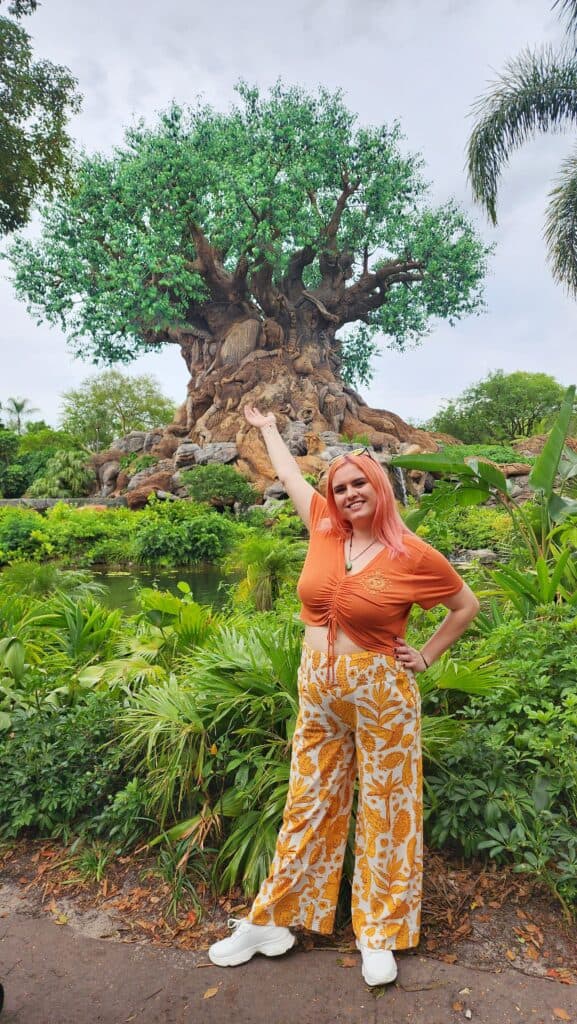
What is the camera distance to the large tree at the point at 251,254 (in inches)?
861

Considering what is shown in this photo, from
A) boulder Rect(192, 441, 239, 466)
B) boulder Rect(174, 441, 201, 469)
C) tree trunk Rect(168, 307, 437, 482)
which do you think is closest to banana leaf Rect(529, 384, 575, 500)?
boulder Rect(192, 441, 239, 466)

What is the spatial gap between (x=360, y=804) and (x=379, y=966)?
0.49 meters

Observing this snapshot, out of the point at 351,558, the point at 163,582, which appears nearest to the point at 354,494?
the point at 351,558

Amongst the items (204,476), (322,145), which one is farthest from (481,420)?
(204,476)

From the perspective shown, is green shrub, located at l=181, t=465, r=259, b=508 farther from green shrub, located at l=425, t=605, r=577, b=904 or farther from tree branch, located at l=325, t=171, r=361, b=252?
green shrub, located at l=425, t=605, r=577, b=904

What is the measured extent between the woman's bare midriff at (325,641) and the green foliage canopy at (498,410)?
101 ft

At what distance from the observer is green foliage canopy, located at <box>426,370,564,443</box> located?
32250 mm

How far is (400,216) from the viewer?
2455cm

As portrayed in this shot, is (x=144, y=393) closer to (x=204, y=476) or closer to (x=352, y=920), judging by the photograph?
(x=204, y=476)

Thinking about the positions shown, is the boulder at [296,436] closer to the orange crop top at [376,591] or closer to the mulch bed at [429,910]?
the mulch bed at [429,910]

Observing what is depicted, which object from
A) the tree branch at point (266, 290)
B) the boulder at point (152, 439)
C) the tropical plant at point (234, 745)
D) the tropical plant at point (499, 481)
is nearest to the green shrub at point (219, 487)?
the boulder at point (152, 439)

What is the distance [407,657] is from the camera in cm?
215

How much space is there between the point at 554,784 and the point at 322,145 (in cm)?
2465

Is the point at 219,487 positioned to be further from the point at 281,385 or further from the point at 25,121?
the point at 25,121
